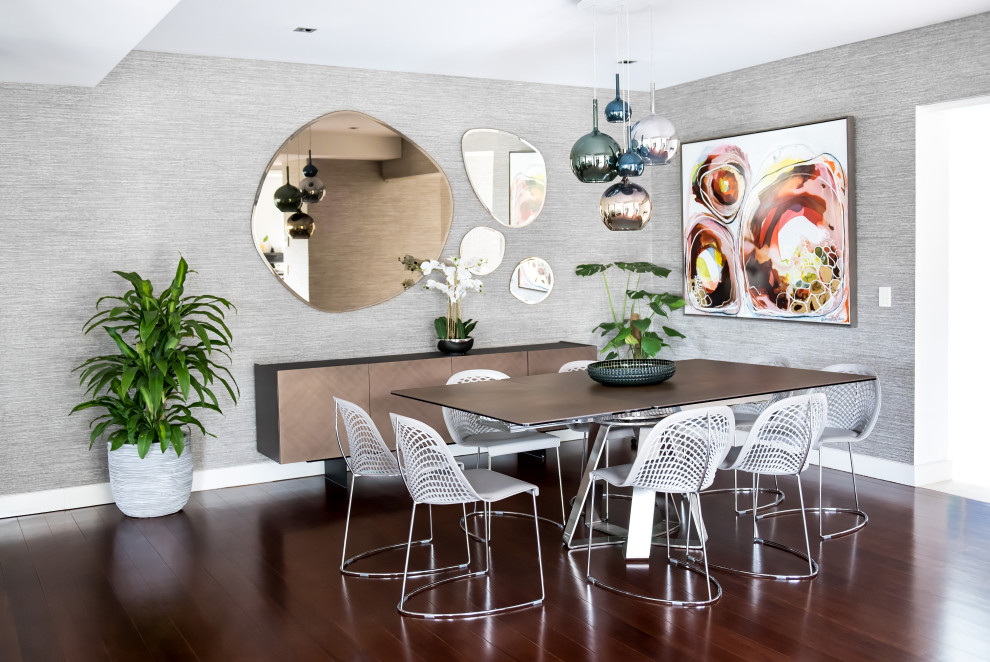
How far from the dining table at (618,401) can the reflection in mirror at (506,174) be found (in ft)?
6.84

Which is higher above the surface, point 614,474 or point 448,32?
point 448,32

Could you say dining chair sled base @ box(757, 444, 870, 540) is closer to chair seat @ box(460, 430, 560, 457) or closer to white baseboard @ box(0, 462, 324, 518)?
chair seat @ box(460, 430, 560, 457)

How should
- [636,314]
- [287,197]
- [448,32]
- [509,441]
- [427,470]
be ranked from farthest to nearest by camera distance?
[636,314] < [287,197] < [448,32] < [509,441] < [427,470]

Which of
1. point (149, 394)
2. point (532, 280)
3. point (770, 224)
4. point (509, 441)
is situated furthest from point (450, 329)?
point (770, 224)

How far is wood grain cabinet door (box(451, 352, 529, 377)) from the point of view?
5930 mm

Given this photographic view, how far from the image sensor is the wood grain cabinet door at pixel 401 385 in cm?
562

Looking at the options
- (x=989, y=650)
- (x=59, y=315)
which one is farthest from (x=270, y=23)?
(x=989, y=650)

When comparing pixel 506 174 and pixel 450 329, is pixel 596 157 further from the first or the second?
pixel 506 174

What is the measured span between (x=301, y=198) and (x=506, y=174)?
1554 mm

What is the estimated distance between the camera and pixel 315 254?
590 centimetres

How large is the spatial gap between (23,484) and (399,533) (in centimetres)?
225

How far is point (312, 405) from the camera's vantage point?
5.45 m

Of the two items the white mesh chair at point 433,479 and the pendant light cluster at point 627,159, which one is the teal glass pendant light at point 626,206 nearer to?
the pendant light cluster at point 627,159

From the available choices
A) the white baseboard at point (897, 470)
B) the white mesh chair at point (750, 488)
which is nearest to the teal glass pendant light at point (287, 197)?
the white mesh chair at point (750, 488)
